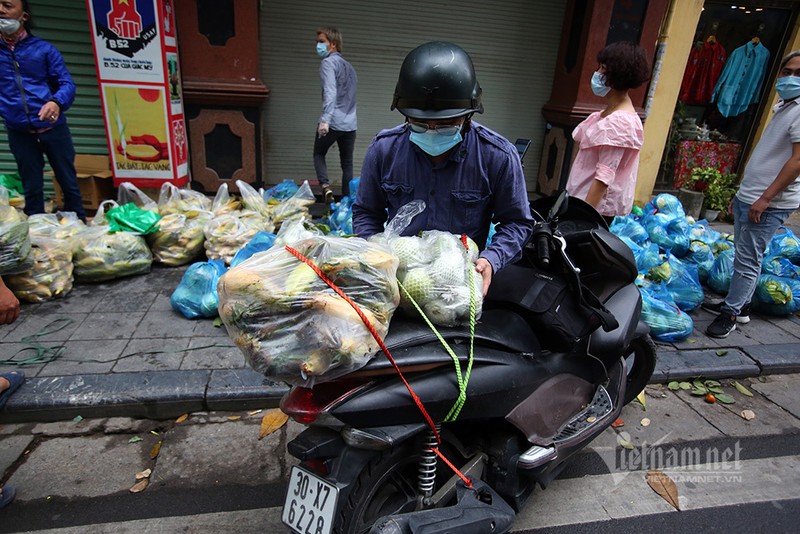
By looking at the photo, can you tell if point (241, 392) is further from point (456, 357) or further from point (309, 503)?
point (456, 357)

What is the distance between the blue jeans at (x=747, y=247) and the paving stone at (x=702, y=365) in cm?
54

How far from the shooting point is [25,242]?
3.74 metres

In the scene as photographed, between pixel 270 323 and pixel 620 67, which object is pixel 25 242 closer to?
pixel 270 323

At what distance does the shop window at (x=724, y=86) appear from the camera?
773 cm

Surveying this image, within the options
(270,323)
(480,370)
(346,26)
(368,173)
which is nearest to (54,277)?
(368,173)

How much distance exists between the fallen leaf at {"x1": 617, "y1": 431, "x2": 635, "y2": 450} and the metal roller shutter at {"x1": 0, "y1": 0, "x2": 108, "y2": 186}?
6605 millimetres

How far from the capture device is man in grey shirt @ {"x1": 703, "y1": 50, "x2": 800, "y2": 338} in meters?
3.58

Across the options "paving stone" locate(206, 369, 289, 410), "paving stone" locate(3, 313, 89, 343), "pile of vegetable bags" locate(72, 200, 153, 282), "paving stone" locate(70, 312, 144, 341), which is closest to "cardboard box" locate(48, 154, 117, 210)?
"pile of vegetable bags" locate(72, 200, 153, 282)

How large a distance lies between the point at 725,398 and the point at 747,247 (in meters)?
1.36

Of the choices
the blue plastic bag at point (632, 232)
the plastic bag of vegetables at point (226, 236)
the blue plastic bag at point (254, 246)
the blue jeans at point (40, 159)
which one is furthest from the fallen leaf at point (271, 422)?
the blue plastic bag at point (632, 232)

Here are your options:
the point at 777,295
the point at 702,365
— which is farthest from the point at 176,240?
the point at 777,295

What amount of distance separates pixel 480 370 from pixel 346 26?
6.31 metres

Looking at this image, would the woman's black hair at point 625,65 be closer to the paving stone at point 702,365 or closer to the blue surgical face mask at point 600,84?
the blue surgical face mask at point 600,84

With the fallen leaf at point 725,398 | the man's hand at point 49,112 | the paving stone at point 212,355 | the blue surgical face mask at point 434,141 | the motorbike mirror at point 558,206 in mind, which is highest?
the blue surgical face mask at point 434,141
